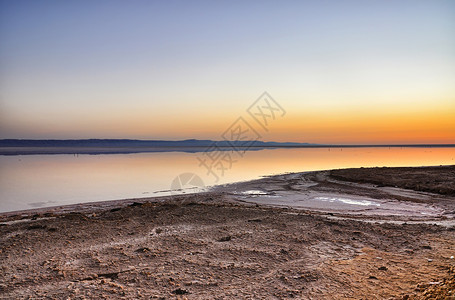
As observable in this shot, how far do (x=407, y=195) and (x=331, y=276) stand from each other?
10852 mm

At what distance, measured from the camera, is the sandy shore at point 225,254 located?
448 centimetres

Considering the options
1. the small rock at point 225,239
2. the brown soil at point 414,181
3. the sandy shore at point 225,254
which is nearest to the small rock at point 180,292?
the sandy shore at point 225,254

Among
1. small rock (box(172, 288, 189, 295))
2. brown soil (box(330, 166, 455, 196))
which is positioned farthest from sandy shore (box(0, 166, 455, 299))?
brown soil (box(330, 166, 455, 196))

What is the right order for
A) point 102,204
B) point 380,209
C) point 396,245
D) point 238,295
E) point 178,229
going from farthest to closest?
point 102,204 → point 380,209 → point 178,229 → point 396,245 → point 238,295

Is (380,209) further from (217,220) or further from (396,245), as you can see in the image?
(217,220)

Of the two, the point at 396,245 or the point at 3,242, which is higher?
the point at 3,242

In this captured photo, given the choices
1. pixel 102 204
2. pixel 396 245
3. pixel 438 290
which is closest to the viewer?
pixel 438 290

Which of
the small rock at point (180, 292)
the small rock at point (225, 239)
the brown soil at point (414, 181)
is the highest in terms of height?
the small rock at point (180, 292)

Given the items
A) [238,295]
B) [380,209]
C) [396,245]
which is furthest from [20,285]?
[380,209]

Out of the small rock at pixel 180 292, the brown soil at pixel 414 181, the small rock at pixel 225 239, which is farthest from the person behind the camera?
the brown soil at pixel 414 181

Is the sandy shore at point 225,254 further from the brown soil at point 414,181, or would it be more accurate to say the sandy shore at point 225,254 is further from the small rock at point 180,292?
the brown soil at point 414,181

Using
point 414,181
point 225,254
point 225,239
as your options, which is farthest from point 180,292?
point 414,181

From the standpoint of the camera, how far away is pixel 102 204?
12.1m

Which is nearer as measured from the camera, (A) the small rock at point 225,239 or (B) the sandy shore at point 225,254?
(B) the sandy shore at point 225,254
